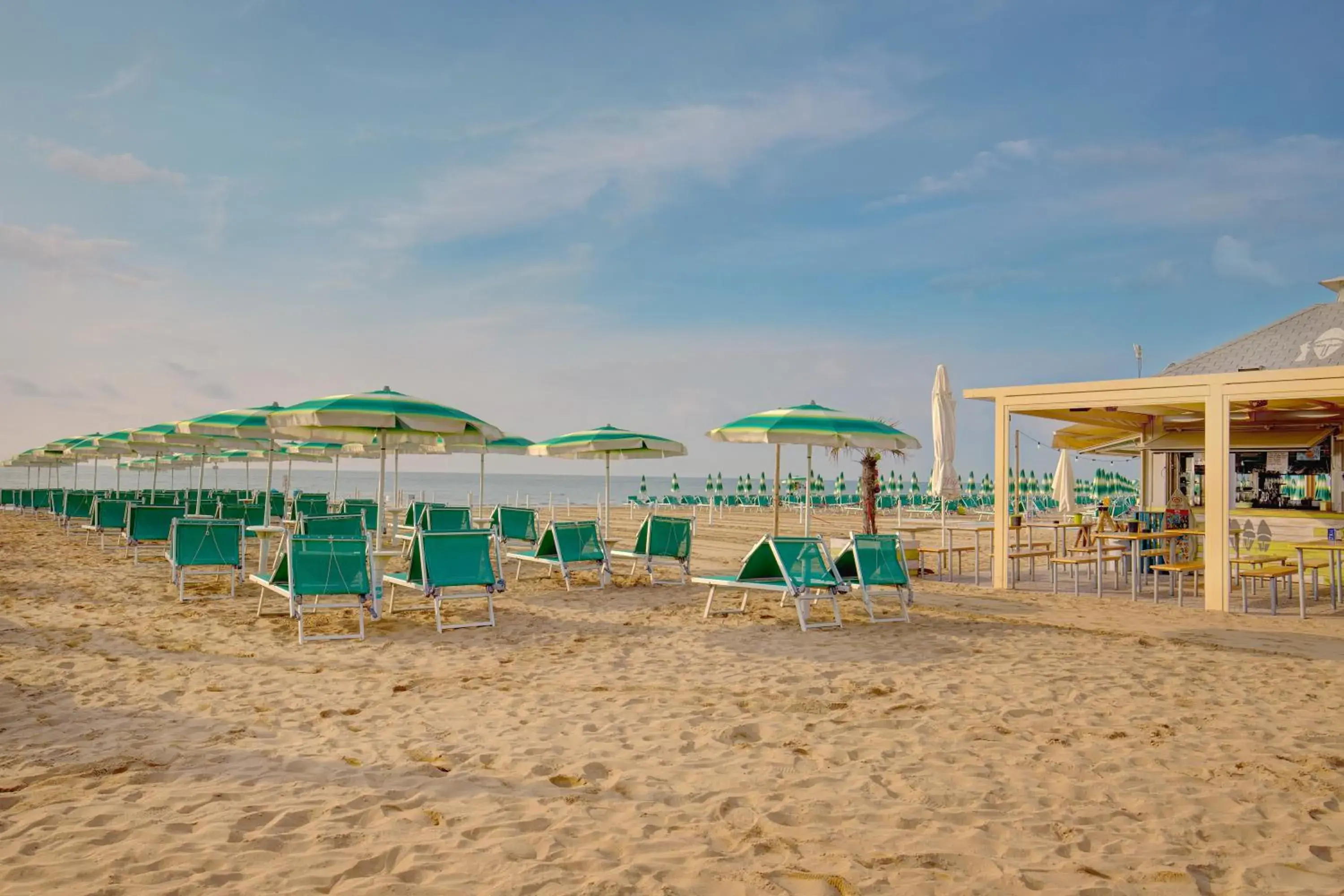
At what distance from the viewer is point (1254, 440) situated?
12656 mm

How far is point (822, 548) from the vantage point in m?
7.44

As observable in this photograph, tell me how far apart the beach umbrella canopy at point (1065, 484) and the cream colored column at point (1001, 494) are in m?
11.1

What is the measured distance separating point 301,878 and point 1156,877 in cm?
255

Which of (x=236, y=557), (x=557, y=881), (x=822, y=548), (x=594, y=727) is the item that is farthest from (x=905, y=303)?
(x=557, y=881)

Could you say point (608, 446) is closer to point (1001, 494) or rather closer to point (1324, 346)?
point (1001, 494)

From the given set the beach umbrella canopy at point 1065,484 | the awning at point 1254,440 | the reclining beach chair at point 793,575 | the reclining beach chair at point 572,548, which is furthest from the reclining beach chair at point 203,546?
the beach umbrella canopy at point 1065,484

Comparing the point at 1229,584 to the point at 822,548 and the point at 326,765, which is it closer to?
the point at 822,548

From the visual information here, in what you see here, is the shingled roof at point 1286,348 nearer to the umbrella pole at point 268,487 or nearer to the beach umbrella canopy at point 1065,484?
the beach umbrella canopy at point 1065,484

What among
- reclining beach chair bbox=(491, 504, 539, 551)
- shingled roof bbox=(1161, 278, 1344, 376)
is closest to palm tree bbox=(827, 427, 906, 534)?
reclining beach chair bbox=(491, 504, 539, 551)

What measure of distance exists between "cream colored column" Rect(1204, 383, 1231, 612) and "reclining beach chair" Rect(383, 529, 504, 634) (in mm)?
7196

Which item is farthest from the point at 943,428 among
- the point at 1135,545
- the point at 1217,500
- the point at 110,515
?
the point at 110,515

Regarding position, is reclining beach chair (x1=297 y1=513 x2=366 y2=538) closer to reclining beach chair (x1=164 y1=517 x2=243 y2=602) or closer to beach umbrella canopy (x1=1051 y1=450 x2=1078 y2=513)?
reclining beach chair (x1=164 y1=517 x2=243 y2=602)

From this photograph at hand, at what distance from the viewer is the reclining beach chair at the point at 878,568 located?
745 cm

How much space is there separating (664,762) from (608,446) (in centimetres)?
738
